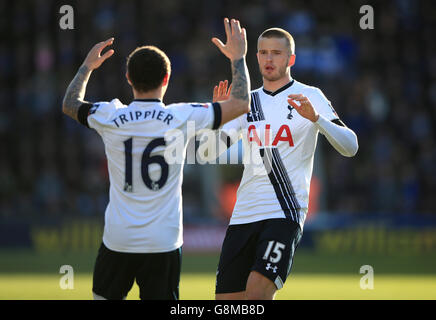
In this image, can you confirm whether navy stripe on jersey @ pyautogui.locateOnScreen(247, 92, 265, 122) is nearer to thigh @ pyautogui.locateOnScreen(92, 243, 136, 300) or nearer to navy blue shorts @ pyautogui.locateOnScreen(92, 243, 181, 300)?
navy blue shorts @ pyautogui.locateOnScreen(92, 243, 181, 300)

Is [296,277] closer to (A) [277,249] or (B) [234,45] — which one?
(A) [277,249]

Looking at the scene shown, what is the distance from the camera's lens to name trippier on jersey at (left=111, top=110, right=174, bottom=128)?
521 cm

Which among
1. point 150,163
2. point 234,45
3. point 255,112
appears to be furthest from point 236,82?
point 255,112

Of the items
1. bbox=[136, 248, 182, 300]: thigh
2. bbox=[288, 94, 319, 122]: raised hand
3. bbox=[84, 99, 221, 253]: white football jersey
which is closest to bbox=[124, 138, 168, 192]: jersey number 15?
bbox=[84, 99, 221, 253]: white football jersey

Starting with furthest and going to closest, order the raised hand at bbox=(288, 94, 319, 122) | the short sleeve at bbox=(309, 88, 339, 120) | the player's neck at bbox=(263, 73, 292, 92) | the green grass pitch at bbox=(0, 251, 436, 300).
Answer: the green grass pitch at bbox=(0, 251, 436, 300)
the player's neck at bbox=(263, 73, 292, 92)
the short sleeve at bbox=(309, 88, 339, 120)
the raised hand at bbox=(288, 94, 319, 122)

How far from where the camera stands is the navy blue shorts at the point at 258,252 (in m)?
6.21

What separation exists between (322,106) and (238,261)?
5.07 ft

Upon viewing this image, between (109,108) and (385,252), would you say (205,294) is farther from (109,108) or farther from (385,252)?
(385,252)

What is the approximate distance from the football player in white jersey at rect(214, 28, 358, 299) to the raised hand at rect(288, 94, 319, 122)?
0.01 metres

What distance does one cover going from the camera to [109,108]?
5367mm

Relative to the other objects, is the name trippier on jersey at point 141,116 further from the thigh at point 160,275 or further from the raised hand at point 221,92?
the raised hand at point 221,92

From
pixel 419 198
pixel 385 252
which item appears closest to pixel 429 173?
pixel 419 198

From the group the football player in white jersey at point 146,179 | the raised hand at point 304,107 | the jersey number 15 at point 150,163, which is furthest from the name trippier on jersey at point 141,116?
the raised hand at point 304,107

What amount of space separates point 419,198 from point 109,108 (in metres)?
14.8
